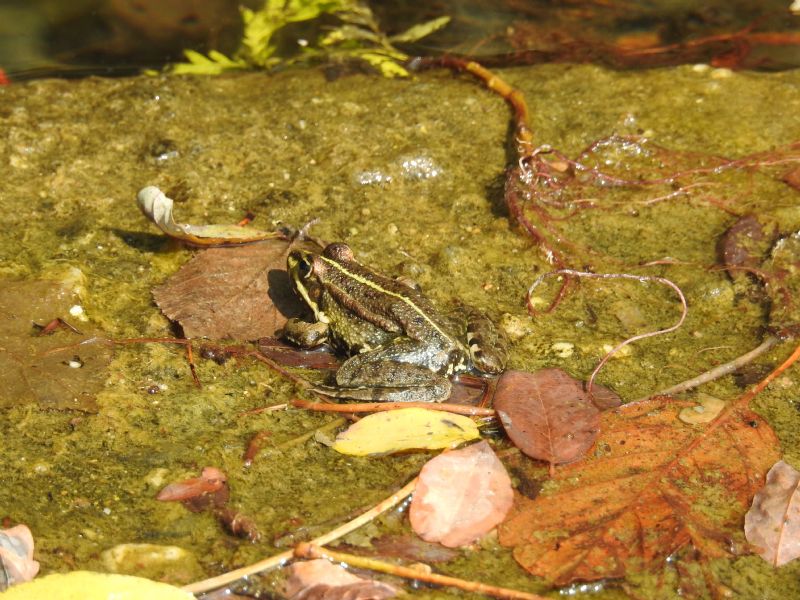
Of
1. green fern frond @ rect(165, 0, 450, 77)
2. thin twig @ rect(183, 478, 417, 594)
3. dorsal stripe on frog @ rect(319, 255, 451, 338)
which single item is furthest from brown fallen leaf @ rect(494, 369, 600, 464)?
green fern frond @ rect(165, 0, 450, 77)

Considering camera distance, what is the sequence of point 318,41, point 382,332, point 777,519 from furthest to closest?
point 318,41 → point 382,332 → point 777,519

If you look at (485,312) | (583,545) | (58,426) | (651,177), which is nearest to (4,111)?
(58,426)

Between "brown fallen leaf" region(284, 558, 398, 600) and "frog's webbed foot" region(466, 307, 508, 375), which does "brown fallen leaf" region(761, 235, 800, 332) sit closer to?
"frog's webbed foot" region(466, 307, 508, 375)

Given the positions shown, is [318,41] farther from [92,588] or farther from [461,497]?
[92,588]

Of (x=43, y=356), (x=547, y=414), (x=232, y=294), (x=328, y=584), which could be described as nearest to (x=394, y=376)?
(x=547, y=414)

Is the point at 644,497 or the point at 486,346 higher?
the point at 486,346

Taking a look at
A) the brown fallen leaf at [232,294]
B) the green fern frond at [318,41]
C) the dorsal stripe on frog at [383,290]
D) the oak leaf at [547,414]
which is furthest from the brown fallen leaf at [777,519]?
the green fern frond at [318,41]
